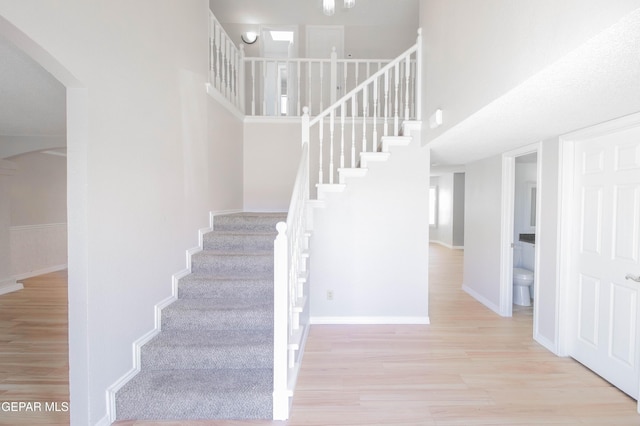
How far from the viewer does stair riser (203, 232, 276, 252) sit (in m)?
3.45

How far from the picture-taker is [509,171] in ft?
13.1

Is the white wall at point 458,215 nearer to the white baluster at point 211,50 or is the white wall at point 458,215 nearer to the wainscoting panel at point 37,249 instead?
the white baluster at point 211,50

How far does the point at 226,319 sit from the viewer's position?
2.64 meters

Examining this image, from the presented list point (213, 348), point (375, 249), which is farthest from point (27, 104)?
point (375, 249)

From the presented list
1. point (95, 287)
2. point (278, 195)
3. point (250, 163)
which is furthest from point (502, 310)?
point (95, 287)

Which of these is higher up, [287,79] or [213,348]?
[287,79]

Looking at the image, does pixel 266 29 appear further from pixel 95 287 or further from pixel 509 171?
pixel 95 287

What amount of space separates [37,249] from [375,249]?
6.46 metres

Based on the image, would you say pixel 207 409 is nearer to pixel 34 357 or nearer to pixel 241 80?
pixel 34 357

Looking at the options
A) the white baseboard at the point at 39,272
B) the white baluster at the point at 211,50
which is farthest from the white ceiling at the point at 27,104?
the white baseboard at the point at 39,272

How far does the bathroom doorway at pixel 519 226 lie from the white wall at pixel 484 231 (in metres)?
0.10

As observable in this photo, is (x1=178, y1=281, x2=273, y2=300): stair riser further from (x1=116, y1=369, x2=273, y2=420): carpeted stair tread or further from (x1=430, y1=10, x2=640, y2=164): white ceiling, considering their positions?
(x1=430, y1=10, x2=640, y2=164): white ceiling

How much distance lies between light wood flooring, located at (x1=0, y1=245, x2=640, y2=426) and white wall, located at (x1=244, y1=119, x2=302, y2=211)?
7.22ft

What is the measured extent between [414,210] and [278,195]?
2133 mm
